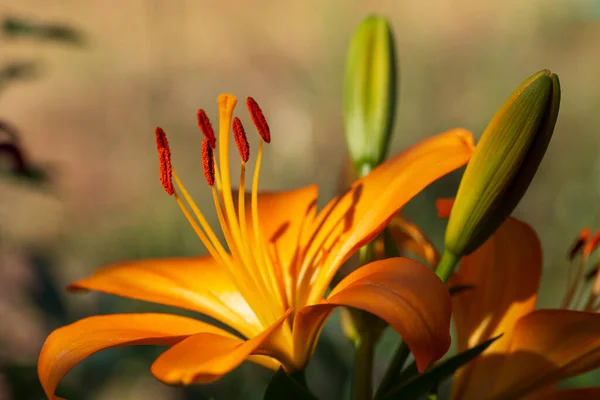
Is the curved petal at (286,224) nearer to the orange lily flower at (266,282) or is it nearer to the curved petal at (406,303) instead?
the orange lily flower at (266,282)

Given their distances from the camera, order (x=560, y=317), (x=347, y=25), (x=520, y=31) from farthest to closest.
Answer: (x=520, y=31), (x=347, y=25), (x=560, y=317)

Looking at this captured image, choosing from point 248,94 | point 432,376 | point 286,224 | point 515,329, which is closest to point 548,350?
point 515,329

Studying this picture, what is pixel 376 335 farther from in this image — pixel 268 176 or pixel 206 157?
pixel 268 176

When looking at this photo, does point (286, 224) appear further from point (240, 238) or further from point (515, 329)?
point (515, 329)

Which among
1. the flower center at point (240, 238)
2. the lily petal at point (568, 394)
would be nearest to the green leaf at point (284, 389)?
the flower center at point (240, 238)

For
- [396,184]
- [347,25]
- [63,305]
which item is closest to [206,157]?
[396,184]

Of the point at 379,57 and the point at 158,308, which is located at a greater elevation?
the point at 379,57
